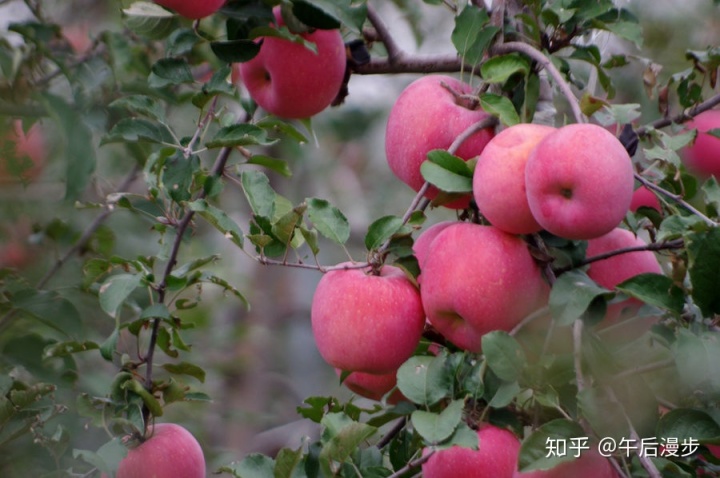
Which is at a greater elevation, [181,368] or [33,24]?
[33,24]

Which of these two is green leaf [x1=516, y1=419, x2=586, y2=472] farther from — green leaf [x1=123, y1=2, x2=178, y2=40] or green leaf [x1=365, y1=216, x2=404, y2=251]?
green leaf [x1=123, y1=2, x2=178, y2=40]

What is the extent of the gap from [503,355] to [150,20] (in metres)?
0.59

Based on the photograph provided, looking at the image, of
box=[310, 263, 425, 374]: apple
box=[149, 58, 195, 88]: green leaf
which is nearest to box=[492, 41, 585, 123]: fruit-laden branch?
box=[310, 263, 425, 374]: apple

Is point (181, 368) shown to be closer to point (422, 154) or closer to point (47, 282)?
point (47, 282)

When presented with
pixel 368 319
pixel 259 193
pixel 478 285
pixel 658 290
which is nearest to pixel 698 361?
pixel 658 290

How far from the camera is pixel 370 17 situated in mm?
1058

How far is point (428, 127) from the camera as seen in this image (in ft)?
3.12

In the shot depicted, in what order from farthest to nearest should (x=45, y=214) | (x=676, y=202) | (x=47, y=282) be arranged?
(x=47, y=282) → (x=676, y=202) → (x=45, y=214)

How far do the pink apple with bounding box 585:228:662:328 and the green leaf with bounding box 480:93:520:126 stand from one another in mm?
182

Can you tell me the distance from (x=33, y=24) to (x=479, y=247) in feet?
1.64

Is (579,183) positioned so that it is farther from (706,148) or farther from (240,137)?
(706,148)

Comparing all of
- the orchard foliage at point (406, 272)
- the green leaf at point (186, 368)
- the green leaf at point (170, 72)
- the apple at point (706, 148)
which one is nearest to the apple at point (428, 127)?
the orchard foliage at point (406, 272)

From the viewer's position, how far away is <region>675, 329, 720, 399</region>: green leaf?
733 millimetres

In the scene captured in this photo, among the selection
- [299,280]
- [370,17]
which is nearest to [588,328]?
[370,17]
